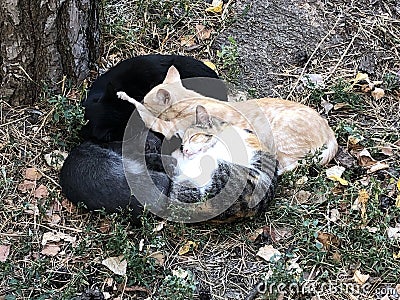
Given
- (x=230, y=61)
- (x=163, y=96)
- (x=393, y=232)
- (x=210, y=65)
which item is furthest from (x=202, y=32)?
(x=393, y=232)

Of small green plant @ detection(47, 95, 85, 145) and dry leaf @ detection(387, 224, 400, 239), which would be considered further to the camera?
small green plant @ detection(47, 95, 85, 145)

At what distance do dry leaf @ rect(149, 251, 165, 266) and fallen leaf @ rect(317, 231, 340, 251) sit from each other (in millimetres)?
852

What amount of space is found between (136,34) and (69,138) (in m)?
1.17

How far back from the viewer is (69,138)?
396cm

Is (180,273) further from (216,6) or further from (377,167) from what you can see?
(216,6)

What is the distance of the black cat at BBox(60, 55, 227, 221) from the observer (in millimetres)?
3498

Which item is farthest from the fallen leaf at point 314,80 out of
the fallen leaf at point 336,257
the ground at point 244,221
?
the fallen leaf at point 336,257

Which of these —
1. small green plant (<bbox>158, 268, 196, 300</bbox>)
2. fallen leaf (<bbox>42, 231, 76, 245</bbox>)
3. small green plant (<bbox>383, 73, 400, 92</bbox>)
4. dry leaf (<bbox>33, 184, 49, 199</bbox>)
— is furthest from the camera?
small green plant (<bbox>383, 73, 400, 92</bbox>)

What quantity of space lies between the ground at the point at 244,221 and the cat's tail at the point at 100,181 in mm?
85

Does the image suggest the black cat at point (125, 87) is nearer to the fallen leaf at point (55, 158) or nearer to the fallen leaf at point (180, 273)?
the fallen leaf at point (55, 158)

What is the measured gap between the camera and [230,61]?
4.46 metres

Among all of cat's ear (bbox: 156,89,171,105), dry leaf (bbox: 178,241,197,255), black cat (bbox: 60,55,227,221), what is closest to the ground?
dry leaf (bbox: 178,241,197,255)

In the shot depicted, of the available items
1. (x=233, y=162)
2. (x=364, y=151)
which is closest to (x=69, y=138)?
(x=233, y=162)

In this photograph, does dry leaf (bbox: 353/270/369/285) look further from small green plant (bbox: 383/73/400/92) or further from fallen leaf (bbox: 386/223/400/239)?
small green plant (bbox: 383/73/400/92)
